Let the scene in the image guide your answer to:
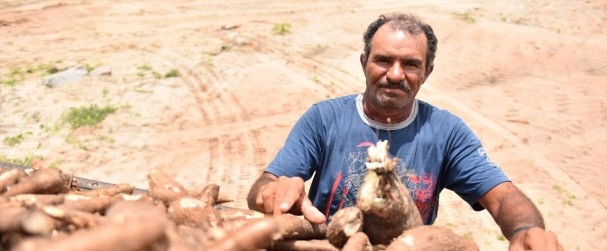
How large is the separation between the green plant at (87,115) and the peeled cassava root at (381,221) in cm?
717

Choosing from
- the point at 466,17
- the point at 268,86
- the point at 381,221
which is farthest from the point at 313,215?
the point at 466,17

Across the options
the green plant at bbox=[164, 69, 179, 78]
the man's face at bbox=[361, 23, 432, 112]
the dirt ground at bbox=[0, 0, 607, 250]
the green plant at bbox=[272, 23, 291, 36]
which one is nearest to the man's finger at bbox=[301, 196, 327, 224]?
the man's face at bbox=[361, 23, 432, 112]

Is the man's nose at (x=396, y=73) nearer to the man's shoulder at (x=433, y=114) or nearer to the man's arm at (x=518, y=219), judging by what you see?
Result: the man's shoulder at (x=433, y=114)

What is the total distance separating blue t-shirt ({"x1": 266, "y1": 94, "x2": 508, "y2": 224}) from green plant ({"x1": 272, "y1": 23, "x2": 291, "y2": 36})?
919 cm

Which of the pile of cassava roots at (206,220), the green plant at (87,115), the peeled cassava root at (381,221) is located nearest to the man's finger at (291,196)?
the pile of cassava roots at (206,220)

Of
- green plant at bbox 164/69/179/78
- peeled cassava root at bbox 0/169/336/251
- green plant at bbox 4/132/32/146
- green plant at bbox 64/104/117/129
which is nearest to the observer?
peeled cassava root at bbox 0/169/336/251

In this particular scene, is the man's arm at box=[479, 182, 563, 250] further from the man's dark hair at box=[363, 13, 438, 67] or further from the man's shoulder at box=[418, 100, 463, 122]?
the man's dark hair at box=[363, 13, 438, 67]

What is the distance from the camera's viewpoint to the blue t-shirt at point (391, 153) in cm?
299

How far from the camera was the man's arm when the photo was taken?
219cm

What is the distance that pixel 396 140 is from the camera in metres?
3.05

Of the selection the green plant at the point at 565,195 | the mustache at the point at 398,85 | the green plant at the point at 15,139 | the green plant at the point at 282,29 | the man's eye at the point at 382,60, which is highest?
the man's eye at the point at 382,60

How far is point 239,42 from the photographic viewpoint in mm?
11484

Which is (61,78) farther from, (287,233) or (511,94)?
(287,233)

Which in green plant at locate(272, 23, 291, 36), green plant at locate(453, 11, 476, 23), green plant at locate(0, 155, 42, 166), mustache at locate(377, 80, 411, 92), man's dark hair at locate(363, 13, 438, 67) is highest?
man's dark hair at locate(363, 13, 438, 67)
